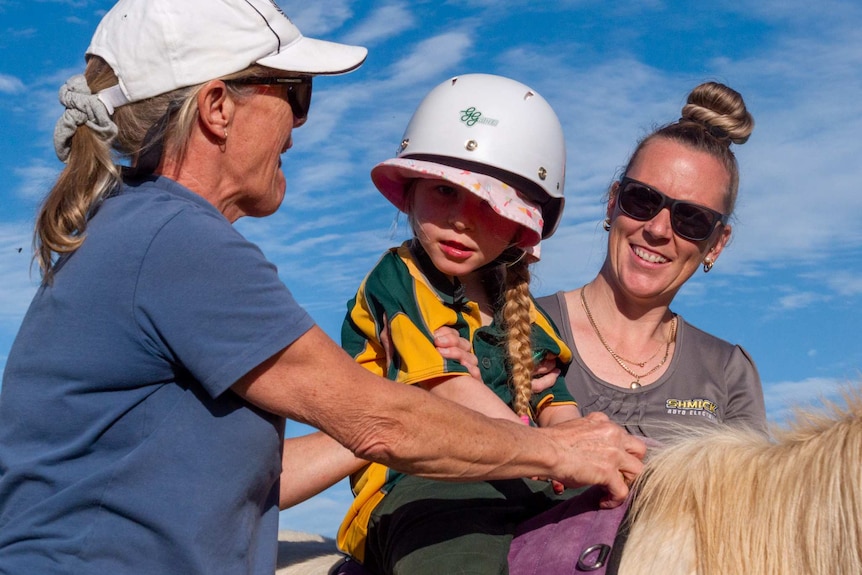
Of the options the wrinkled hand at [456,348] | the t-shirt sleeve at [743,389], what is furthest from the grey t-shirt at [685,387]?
the wrinkled hand at [456,348]

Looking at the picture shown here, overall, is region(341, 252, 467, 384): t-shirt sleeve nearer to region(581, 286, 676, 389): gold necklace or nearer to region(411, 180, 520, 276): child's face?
region(411, 180, 520, 276): child's face

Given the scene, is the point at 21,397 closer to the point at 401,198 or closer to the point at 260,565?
the point at 260,565

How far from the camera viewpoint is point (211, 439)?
212 centimetres

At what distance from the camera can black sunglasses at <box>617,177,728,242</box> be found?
170 inches

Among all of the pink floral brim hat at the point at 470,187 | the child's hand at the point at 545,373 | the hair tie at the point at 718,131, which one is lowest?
the child's hand at the point at 545,373

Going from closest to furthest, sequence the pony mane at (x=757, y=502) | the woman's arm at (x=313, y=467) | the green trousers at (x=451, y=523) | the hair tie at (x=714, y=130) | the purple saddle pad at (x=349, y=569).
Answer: the pony mane at (x=757, y=502)
the green trousers at (x=451, y=523)
the purple saddle pad at (x=349, y=569)
the woman's arm at (x=313, y=467)
the hair tie at (x=714, y=130)

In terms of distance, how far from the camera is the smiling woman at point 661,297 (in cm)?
424

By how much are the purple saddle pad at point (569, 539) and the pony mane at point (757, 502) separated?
6cm

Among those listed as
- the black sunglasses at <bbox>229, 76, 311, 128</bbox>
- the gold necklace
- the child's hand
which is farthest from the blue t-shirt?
the gold necklace

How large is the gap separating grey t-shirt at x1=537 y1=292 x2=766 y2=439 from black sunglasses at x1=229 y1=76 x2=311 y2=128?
2.06 metres

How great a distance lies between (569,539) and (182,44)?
5.48 feet

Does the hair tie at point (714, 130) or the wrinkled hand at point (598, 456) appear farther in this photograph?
the hair tie at point (714, 130)

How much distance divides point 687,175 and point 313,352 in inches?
109

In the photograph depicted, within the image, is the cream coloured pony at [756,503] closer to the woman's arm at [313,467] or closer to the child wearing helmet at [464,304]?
the child wearing helmet at [464,304]
